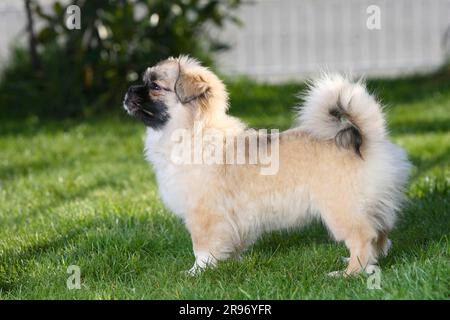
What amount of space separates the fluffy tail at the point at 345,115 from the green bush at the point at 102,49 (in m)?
5.22

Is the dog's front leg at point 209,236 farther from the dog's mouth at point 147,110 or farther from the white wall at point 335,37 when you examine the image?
the white wall at point 335,37

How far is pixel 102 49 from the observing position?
9.37 meters

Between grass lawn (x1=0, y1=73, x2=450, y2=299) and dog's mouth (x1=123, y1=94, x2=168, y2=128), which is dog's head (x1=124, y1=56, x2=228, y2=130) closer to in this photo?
dog's mouth (x1=123, y1=94, x2=168, y2=128)

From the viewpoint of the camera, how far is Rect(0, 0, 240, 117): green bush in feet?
30.3

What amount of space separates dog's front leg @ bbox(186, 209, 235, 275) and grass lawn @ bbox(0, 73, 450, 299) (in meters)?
0.11

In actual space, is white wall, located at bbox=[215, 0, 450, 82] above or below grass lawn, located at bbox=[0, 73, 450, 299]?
above

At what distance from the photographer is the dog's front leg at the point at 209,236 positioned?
426 cm

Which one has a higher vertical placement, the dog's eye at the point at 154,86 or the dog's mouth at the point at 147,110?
the dog's eye at the point at 154,86

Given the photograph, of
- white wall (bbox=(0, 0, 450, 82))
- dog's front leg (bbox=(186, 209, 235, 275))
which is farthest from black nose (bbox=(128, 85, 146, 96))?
white wall (bbox=(0, 0, 450, 82))

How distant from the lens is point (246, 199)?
4.26m

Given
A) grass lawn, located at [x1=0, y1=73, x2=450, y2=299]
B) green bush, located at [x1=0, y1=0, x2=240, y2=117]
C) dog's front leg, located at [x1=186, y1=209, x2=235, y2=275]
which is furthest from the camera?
green bush, located at [x1=0, y1=0, x2=240, y2=117]

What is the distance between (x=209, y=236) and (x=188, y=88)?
2.59ft

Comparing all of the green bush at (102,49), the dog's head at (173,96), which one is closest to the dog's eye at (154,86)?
the dog's head at (173,96)

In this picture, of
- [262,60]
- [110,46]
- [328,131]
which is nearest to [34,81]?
[110,46]
